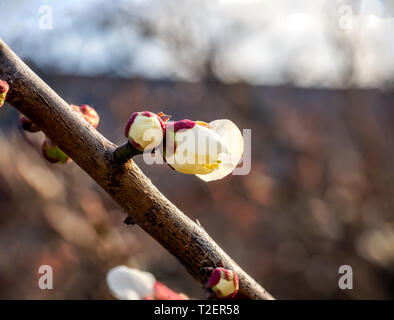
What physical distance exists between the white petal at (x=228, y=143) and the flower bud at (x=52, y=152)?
211 millimetres

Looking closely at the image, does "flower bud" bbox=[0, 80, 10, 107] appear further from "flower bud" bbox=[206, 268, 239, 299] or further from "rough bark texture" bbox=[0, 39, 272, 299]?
"flower bud" bbox=[206, 268, 239, 299]

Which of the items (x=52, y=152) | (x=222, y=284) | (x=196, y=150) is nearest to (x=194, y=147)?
(x=196, y=150)

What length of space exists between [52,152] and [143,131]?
220mm

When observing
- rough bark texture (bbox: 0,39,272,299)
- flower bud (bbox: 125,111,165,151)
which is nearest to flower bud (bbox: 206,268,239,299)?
rough bark texture (bbox: 0,39,272,299)

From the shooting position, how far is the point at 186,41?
6.73 feet

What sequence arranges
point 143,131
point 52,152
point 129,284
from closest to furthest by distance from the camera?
point 143,131
point 52,152
point 129,284

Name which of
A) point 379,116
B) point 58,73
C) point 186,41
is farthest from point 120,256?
point 379,116

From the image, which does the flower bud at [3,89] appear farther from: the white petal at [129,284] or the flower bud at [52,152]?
the white petal at [129,284]

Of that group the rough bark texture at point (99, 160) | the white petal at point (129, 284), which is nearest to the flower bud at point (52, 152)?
the rough bark texture at point (99, 160)

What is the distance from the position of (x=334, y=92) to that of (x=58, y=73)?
1.59 m

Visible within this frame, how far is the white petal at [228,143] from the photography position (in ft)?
1.30

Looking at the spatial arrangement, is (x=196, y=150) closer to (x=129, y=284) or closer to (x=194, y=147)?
(x=194, y=147)

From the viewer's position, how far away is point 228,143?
394mm

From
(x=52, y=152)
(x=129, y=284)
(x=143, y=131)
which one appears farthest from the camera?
(x=129, y=284)
